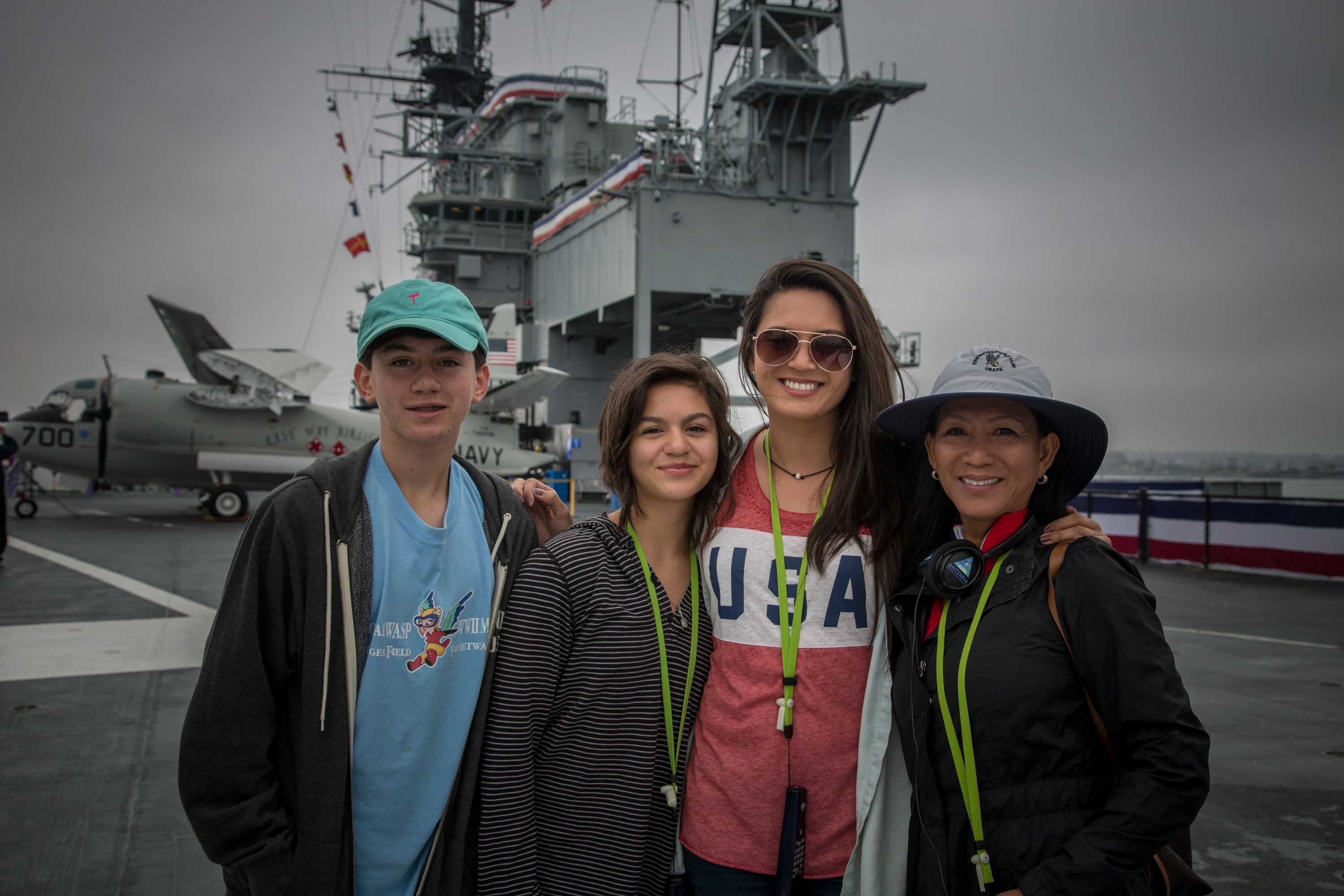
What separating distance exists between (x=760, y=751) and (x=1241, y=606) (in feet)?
32.2

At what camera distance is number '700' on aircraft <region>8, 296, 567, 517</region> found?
A: 19859 mm

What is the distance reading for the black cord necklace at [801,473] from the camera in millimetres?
2230

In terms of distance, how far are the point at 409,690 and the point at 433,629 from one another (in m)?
0.15

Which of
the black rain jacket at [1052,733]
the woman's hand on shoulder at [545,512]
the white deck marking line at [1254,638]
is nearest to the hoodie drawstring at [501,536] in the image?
the woman's hand on shoulder at [545,512]

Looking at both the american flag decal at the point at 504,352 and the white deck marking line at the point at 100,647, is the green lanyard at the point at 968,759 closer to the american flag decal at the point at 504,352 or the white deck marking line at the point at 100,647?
the white deck marking line at the point at 100,647

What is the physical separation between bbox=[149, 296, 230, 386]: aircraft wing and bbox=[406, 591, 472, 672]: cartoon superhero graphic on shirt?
72.8ft

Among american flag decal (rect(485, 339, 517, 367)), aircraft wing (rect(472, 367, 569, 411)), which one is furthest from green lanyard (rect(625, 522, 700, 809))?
american flag decal (rect(485, 339, 517, 367))

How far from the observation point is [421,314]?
79.1 inches

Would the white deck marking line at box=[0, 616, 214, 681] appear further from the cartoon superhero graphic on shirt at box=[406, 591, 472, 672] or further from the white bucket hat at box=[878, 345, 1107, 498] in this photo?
the white bucket hat at box=[878, 345, 1107, 498]

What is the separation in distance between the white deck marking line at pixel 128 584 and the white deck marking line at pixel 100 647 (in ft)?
1.02

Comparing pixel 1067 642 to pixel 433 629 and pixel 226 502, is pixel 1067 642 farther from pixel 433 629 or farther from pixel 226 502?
pixel 226 502

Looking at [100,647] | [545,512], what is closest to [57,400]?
[100,647]

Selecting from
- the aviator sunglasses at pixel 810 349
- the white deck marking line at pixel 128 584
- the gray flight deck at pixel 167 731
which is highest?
the aviator sunglasses at pixel 810 349

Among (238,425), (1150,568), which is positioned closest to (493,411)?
(238,425)
